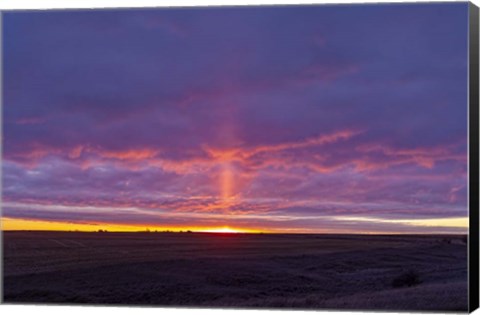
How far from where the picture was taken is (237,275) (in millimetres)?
21828

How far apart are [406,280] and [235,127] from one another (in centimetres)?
645

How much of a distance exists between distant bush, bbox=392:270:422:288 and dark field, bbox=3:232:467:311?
1.9 inches

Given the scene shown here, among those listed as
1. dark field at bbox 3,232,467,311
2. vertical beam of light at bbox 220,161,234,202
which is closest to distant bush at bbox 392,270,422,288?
dark field at bbox 3,232,467,311

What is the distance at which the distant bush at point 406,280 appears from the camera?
21547 millimetres

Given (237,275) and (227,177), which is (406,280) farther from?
(227,177)

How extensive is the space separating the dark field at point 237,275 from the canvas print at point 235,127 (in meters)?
0.11

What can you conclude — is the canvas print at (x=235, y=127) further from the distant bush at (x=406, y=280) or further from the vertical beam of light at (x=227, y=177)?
the distant bush at (x=406, y=280)

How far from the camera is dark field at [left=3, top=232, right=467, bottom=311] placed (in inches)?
707

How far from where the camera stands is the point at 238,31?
17.2 metres

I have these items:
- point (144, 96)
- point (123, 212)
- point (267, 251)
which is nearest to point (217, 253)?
point (267, 251)

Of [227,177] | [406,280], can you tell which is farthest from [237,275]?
[227,177]

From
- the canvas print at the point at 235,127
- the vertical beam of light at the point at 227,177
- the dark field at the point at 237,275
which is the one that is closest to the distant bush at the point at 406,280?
the dark field at the point at 237,275

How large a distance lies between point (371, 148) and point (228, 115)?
8.28ft

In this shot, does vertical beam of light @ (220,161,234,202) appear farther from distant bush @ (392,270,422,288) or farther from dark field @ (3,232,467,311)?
distant bush @ (392,270,422,288)
